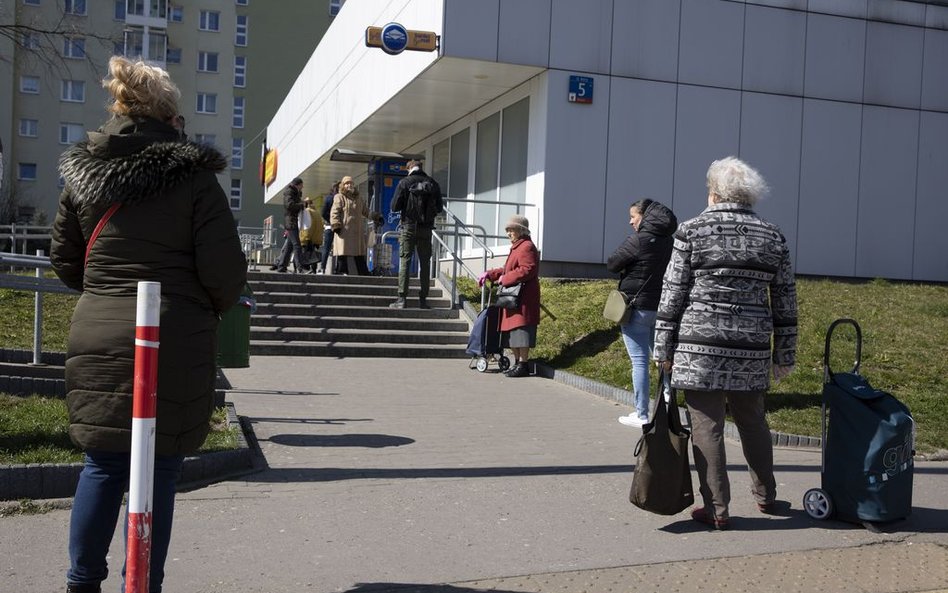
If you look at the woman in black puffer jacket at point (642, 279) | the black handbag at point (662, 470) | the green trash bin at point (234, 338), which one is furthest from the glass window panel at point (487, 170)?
the black handbag at point (662, 470)

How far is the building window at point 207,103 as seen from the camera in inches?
2579

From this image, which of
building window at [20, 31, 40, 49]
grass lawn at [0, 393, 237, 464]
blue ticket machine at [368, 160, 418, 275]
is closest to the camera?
grass lawn at [0, 393, 237, 464]

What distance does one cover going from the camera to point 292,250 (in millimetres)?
19000

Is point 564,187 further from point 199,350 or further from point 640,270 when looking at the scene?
point 199,350

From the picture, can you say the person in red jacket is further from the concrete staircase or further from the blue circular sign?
the blue circular sign

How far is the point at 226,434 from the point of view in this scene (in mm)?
6844

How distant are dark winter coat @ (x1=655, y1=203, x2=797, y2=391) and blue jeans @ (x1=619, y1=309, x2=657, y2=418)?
3001mm

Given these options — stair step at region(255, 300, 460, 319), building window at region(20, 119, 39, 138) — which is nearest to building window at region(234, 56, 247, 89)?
building window at region(20, 119, 39, 138)

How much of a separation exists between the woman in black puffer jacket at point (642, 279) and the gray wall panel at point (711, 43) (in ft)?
29.5

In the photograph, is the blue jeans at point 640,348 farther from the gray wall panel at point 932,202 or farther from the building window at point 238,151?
the building window at point 238,151

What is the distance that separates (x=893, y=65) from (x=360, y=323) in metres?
11.1

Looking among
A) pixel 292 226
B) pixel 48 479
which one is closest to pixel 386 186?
pixel 292 226

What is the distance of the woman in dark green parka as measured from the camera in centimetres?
347

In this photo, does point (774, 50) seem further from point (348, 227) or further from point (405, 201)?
point (348, 227)
